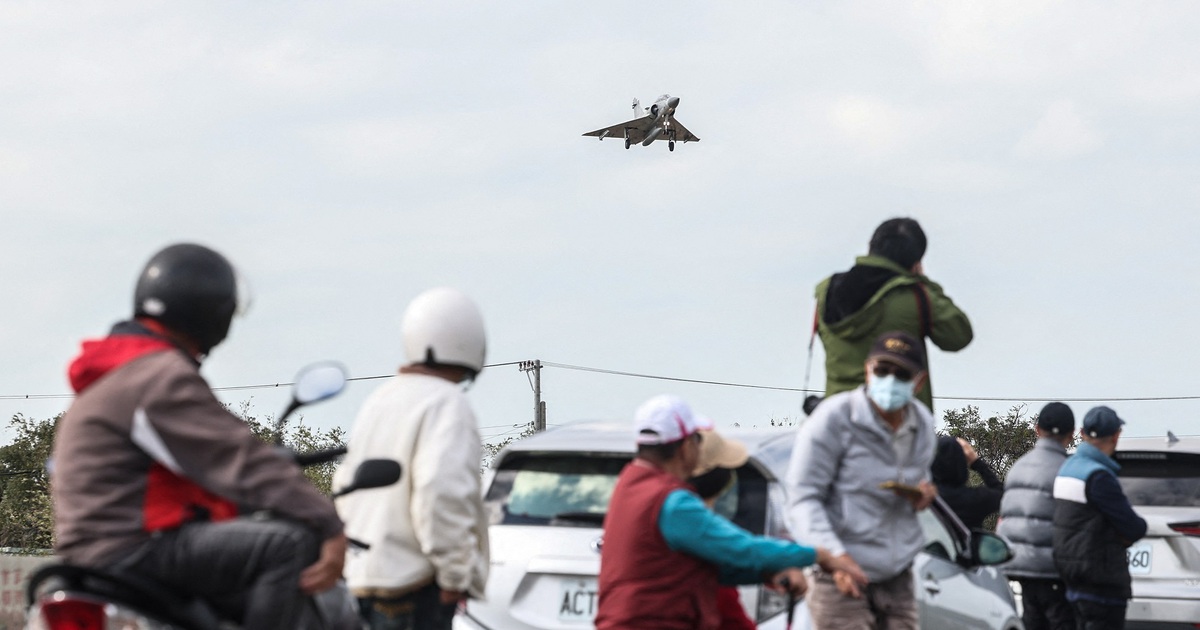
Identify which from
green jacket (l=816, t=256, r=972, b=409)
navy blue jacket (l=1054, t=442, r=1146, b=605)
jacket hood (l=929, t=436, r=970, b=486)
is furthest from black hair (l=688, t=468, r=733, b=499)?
navy blue jacket (l=1054, t=442, r=1146, b=605)

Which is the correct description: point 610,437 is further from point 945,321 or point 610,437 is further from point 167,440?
point 167,440

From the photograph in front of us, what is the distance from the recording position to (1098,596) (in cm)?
898

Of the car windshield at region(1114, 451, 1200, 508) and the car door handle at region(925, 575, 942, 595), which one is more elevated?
the car windshield at region(1114, 451, 1200, 508)

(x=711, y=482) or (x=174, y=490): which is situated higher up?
(x=174, y=490)

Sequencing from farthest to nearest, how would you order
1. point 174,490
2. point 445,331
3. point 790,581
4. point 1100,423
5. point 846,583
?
point 1100,423 → point 846,583 → point 445,331 → point 790,581 → point 174,490

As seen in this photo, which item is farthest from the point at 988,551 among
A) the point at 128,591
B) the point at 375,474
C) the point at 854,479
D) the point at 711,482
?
the point at 128,591

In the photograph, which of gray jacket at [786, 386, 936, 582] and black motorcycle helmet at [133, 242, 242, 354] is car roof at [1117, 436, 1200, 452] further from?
black motorcycle helmet at [133, 242, 242, 354]

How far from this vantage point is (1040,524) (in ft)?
31.3

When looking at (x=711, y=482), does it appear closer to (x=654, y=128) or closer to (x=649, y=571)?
(x=649, y=571)

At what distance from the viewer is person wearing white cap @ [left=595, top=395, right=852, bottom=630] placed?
16.8ft

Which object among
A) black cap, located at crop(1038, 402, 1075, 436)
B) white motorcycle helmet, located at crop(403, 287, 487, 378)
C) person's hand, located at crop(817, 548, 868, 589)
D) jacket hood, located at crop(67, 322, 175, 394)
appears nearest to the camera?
jacket hood, located at crop(67, 322, 175, 394)

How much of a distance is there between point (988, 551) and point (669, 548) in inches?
110

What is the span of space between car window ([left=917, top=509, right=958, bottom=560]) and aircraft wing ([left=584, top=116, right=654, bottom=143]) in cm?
6244

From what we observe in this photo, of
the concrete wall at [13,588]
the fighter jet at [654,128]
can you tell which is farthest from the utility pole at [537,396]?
the concrete wall at [13,588]
